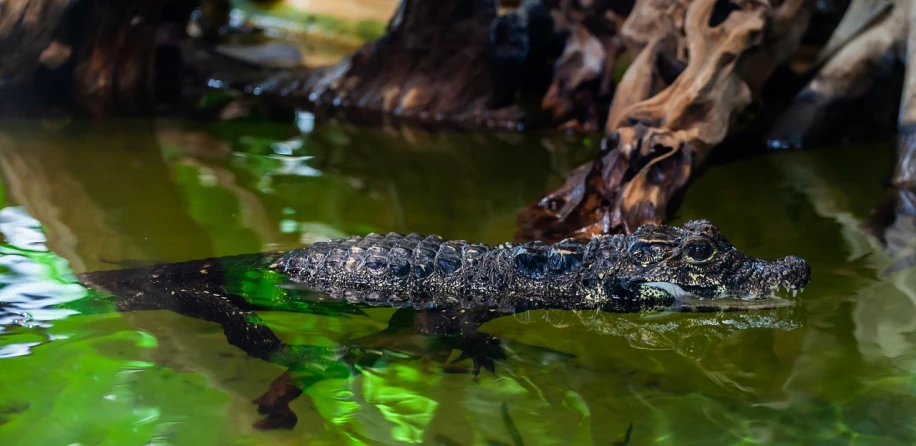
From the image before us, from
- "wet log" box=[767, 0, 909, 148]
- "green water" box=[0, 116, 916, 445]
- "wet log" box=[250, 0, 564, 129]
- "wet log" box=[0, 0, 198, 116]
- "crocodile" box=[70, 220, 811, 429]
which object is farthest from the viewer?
"wet log" box=[250, 0, 564, 129]

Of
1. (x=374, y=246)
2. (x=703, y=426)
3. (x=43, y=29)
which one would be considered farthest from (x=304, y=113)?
(x=703, y=426)

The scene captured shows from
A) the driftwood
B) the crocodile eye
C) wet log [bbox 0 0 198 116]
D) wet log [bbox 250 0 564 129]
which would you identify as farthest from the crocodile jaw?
wet log [bbox 0 0 198 116]

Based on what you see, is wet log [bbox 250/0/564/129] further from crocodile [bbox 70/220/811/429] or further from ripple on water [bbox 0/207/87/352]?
ripple on water [bbox 0/207/87/352]

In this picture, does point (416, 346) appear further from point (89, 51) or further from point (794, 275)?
point (89, 51)

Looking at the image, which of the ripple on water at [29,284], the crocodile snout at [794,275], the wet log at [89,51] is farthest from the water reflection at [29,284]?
the wet log at [89,51]

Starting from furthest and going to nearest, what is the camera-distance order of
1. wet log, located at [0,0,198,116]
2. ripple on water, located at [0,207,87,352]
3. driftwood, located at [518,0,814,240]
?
wet log, located at [0,0,198,116], driftwood, located at [518,0,814,240], ripple on water, located at [0,207,87,352]

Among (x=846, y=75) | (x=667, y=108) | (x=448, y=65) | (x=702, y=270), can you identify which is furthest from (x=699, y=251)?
(x=448, y=65)

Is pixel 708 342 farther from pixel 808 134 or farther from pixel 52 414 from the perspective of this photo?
pixel 808 134
